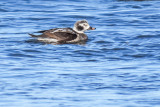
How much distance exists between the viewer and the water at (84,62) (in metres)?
10.2

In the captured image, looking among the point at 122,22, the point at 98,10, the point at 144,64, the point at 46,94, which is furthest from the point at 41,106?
the point at 98,10

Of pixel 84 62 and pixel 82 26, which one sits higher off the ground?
pixel 82 26

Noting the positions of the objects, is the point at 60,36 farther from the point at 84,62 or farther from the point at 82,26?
the point at 84,62

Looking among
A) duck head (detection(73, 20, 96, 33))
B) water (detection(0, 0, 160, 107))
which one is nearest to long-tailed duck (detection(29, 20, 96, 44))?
water (detection(0, 0, 160, 107))

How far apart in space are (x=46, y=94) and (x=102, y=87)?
108cm

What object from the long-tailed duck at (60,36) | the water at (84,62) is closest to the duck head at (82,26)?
the water at (84,62)

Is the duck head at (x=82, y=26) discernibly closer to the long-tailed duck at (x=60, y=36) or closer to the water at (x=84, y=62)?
the water at (x=84, y=62)

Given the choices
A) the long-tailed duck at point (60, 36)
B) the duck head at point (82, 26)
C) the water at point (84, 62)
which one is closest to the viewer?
the water at point (84, 62)

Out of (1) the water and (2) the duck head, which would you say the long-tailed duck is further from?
(2) the duck head

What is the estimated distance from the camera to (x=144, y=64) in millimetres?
12836

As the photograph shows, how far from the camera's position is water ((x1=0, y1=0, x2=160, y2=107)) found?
10219 millimetres

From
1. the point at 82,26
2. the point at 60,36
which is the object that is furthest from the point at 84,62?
the point at 82,26

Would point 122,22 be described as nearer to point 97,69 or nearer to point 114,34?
point 114,34

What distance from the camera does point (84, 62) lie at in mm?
13133
